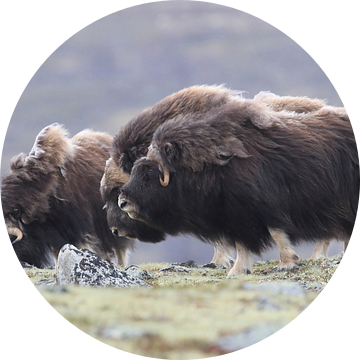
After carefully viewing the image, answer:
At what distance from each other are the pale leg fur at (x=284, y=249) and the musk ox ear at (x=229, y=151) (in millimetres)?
674

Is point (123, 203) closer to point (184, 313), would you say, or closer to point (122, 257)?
point (122, 257)

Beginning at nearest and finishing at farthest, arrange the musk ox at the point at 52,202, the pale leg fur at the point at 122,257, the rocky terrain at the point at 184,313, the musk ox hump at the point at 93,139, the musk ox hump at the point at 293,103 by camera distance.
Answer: the rocky terrain at the point at 184,313 → the musk ox hump at the point at 293,103 → the musk ox at the point at 52,202 → the pale leg fur at the point at 122,257 → the musk ox hump at the point at 93,139

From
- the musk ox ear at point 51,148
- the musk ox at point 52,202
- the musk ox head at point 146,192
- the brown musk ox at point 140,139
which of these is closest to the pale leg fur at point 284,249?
the brown musk ox at point 140,139

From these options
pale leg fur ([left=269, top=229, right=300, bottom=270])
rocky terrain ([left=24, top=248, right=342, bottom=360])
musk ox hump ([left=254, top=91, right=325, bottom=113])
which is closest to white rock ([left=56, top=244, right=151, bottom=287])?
rocky terrain ([left=24, top=248, right=342, bottom=360])

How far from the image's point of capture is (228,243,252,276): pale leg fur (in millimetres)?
4980

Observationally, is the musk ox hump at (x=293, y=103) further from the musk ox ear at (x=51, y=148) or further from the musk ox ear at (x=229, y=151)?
the musk ox ear at (x=51, y=148)

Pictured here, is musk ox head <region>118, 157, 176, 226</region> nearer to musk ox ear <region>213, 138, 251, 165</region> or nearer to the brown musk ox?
the brown musk ox

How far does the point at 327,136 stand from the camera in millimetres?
4910

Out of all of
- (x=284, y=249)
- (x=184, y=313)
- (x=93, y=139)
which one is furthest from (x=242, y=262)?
(x=93, y=139)

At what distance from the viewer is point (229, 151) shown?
15.5 feet

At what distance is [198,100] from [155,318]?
8.05 feet

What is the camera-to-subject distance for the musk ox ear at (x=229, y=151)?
15.4 feet

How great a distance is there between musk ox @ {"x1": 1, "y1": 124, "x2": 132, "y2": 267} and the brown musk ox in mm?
394

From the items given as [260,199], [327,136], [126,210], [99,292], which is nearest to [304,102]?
[327,136]
